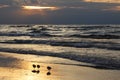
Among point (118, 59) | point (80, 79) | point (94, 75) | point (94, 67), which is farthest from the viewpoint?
point (118, 59)

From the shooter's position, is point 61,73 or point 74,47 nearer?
point 61,73

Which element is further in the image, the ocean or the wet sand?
the ocean

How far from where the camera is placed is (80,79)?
534 inches

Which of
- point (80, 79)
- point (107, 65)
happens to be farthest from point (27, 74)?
point (107, 65)

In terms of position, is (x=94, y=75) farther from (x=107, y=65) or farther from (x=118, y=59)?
(x=118, y=59)

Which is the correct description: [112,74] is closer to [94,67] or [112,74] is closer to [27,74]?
[94,67]

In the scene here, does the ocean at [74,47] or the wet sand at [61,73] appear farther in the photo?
the ocean at [74,47]

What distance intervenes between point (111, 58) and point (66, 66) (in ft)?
13.6

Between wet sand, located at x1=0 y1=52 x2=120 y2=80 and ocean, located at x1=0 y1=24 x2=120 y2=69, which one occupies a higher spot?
wet sand, located at x1=0 y1=52 x2=120 y2=80

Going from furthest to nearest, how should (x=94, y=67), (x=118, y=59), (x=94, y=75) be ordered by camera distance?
(x=118, y=59) < (x=94, y=67) < (x=94, y=75)

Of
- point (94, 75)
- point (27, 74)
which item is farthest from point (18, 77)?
point (94, 75)

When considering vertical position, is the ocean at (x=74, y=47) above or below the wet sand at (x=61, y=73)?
below

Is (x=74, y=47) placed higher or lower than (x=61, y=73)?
lower

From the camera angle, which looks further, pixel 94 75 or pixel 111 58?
pixel 111 58
